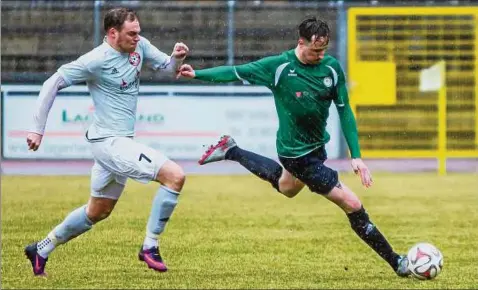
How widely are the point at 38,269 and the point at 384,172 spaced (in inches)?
437

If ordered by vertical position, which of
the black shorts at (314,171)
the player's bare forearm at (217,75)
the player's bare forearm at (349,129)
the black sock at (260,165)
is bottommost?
the black sock at (260,165)

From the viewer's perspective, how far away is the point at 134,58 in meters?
7.96

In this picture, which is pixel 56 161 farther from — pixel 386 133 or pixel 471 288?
pixel 471 288

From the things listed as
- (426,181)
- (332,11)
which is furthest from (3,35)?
(426,181)

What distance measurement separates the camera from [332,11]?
2162 cm

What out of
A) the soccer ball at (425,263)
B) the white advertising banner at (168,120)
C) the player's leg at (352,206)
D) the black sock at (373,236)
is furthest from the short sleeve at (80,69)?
the white advertising banner at (168,120)

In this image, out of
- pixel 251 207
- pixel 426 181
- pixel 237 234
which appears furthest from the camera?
pixel 426 181

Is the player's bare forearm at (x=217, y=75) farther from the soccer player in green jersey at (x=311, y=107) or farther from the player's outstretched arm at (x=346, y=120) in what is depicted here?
the player's outstretched arm at (x=346, y=120)

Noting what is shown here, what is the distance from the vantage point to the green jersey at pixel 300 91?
25.9ft

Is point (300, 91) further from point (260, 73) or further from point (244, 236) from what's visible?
point (244, 236)

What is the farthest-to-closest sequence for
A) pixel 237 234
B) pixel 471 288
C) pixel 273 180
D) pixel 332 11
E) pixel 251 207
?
pixel 332 11, pixel 251 207, pixel 237 234, pixel 273 180, pixel 471 288

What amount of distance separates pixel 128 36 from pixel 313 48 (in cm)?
123

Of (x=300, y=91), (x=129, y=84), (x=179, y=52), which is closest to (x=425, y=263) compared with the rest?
(x=300, y=91)

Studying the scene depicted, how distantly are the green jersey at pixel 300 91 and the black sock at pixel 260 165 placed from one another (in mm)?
628
